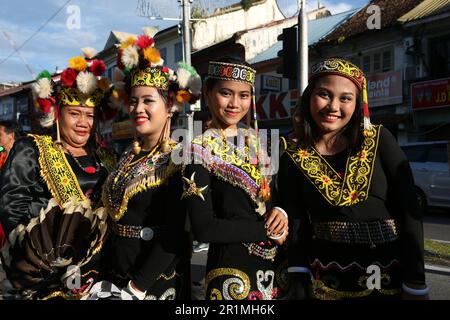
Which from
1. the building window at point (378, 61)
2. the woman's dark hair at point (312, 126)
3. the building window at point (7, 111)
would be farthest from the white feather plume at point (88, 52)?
the building window at point (7, 111)

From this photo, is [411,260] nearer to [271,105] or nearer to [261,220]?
[261,220]

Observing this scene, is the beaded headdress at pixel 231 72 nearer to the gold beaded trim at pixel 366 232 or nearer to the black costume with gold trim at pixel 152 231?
the black costume with gold trim at pixel 152 231

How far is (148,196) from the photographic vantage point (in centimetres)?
233

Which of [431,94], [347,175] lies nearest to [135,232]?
[347,175]

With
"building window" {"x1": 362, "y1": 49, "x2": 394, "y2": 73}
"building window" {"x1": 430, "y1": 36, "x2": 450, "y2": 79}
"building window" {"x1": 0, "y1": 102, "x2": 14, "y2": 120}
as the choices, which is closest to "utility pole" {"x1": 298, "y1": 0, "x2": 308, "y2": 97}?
"building window" {"x1": 430, "y1": 36, "x2": 450, "y2": 79}

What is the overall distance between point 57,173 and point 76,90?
569 millimetres

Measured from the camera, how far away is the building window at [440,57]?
14.7m

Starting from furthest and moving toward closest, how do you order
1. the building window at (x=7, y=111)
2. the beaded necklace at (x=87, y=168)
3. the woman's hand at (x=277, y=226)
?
the building window at (x=7, y=111), the beaded necklace at (x=87, y=168), the woman's hand at (x=277, y=226)

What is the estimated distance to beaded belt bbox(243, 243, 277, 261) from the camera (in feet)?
7.04

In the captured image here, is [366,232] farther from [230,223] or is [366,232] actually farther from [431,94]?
[431,94]

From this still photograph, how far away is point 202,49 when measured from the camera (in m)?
25.1

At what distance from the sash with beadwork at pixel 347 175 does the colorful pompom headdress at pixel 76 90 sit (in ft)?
4.45

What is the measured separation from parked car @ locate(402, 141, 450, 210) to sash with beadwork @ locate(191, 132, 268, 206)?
358 inches

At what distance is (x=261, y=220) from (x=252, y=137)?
18.8 inches
